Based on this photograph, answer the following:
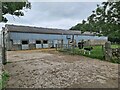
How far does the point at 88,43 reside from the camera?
116 feet

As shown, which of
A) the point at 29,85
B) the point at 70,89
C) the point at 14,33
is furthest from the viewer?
the point at 14,33

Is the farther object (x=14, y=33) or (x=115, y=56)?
(x=14, y=33)

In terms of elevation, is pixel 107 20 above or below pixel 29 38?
above

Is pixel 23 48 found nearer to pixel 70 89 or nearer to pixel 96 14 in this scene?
pixel 96 14

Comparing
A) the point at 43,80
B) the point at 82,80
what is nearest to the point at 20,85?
the point at 43,80

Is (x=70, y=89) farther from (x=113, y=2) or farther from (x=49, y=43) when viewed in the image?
(x=49, y=43)

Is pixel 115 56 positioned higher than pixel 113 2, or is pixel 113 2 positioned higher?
pixel 113 2

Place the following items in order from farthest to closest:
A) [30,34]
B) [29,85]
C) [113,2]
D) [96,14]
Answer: [30,34], [96,14], [113,2], [29,85]

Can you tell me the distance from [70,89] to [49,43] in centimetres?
2426

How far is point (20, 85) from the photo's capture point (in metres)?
6.02

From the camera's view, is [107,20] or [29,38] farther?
[29,38]

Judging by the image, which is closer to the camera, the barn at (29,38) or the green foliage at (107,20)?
the green foliage at (107,20)

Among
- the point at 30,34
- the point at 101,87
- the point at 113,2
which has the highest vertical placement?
the point at 113,2

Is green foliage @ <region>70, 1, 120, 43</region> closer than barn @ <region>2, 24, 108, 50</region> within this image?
Yes
